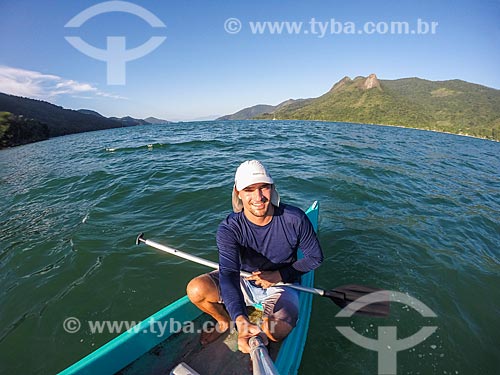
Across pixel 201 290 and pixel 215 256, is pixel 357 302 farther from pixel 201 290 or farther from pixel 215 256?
pixel 215 256

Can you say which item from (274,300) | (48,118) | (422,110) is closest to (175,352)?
(274,300)

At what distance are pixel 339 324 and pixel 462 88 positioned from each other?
271594mm

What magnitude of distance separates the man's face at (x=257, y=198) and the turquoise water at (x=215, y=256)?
245cm

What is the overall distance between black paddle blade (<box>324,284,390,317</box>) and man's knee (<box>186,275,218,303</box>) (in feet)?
5.84

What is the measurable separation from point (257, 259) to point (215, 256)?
2837mm

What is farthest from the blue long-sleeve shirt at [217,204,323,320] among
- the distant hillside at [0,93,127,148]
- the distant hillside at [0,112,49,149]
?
the distant hillside at [0,93,127,148]

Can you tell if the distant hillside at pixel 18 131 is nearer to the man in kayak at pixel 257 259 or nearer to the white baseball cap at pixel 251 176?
the man in kayak at pixel 257 259

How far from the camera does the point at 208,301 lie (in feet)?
10.1

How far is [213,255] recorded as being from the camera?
5836mm

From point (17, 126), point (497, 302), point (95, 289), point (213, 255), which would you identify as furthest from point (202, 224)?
point (17, 126)

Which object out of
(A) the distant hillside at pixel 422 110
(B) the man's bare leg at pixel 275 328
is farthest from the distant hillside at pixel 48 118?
(A) the distant hillside at pixel 422 110

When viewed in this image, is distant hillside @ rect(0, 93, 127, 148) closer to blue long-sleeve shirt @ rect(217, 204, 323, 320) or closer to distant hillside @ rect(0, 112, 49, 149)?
distant hillside @ rect(0, 112, 49, 149)

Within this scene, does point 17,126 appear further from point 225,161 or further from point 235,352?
point 235,352

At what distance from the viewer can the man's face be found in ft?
9.10
